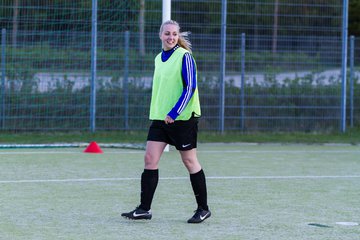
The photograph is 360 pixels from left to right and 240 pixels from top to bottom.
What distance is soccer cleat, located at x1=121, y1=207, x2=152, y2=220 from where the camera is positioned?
8.05 metres

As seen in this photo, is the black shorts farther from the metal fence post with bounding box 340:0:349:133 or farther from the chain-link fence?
the metal fence post with bounding box 340:0:349:133

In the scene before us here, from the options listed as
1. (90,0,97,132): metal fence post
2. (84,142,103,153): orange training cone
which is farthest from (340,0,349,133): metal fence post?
(84,142,103,153): orange training cone

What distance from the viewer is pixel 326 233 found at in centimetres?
759

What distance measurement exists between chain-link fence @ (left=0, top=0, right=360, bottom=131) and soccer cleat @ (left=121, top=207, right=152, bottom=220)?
9.57 m

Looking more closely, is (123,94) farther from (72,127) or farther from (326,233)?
(326,233)

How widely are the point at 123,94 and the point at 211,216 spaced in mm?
9758

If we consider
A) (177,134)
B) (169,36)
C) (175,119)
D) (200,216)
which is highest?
(169,36)

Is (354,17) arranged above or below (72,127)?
above

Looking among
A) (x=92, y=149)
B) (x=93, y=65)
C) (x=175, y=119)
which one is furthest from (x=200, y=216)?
(x=93, y=65)

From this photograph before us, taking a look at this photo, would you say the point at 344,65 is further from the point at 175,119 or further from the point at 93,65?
the point at 175,119

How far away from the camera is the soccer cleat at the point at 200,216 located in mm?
8023

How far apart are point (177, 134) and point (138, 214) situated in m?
0.82

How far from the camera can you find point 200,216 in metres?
8.05

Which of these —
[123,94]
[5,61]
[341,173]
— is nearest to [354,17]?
[123,94]
